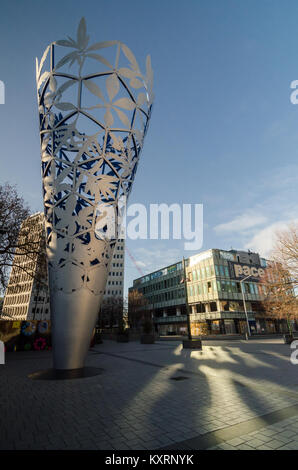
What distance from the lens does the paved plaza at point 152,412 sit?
360 cm

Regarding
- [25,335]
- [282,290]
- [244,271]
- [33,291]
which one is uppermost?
[244,271]

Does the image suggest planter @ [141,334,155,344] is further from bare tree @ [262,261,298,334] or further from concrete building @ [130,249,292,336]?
concrete building @ [130,249,292,336]

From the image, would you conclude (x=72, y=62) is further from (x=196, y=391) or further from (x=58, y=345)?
(x=196, y=391)

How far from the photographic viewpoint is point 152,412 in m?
4.89

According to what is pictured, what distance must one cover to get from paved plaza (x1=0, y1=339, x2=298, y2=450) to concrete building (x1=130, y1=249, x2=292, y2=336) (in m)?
38.4

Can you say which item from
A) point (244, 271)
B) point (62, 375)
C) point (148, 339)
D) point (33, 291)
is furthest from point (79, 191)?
point (33, 291)

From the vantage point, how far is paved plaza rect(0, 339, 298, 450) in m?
3.60

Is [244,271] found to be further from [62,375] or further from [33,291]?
[33,291]

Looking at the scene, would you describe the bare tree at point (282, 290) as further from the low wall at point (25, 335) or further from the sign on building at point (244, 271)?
the sign on building at point (244, 271)

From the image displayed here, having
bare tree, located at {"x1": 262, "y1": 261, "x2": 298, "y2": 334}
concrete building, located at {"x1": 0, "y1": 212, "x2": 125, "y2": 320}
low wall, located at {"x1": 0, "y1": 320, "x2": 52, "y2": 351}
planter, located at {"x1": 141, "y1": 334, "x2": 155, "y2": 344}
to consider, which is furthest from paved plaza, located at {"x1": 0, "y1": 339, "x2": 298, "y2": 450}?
planter, located at {"x1": 141, "y1": 334, "x2": 155, "y2": 344}

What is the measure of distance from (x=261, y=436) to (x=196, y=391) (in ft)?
9.96

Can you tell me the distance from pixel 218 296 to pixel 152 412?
149ft

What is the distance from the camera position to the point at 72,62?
9.37m

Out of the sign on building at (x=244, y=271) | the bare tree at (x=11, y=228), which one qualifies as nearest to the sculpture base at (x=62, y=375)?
the bare tree at (x=11, y=228)
